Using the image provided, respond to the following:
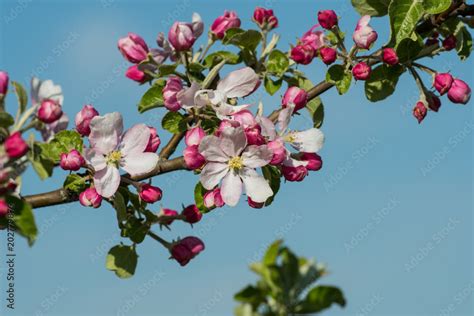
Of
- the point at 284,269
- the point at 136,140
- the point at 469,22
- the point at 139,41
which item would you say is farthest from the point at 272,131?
the point at 284,269

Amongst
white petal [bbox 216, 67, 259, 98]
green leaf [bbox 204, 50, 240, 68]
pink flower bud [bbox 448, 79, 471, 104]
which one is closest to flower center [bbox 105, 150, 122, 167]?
white petal [bbox 216, 67, 259, 98]

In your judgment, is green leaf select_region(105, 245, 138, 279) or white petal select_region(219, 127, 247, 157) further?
green leaf select_region(105, 245, 138, 279)

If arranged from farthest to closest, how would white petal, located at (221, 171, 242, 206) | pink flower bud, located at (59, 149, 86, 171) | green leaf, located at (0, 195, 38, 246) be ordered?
white petal, located at (221, 171, 242, 206) → pink flower bud, located at (59, 149, 86, 171) → green leaf, located at (0, 195, 38, 246)

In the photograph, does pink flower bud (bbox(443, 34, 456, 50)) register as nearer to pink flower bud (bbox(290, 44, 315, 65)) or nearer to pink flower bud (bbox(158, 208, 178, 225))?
pink flower bud (bbox(290, 44, 315, 65))

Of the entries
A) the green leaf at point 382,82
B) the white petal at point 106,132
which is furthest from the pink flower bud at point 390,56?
the white petal at point 106,132

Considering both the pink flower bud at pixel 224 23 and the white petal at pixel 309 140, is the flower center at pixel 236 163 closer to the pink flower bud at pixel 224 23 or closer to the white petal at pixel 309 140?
the white petal at pixel 309 140

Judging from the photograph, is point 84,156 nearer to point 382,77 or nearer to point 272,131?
point 272,131
